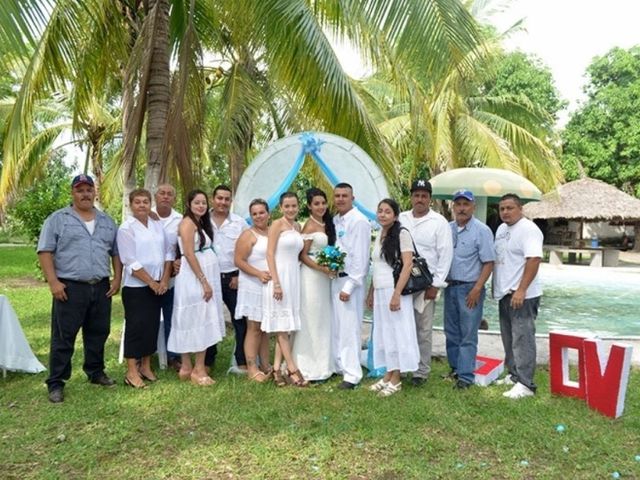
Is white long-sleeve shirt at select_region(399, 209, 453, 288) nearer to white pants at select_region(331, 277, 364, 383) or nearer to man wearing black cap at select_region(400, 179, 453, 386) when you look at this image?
man wearing black cap at select_region(400, 179, 453, 386)

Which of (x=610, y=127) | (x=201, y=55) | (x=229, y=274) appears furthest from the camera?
(x=610, y=127)

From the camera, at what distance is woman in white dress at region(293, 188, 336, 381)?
5125 millimetres

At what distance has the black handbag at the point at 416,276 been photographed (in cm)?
481

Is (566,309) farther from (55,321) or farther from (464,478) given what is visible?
(55,321)

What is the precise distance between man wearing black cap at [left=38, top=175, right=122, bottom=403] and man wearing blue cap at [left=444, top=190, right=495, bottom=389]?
9.85ft

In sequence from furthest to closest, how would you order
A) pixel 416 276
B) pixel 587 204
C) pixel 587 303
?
pixel 587 204, pixel 587 303, pixel 416 276

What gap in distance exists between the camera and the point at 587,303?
37.4 ft

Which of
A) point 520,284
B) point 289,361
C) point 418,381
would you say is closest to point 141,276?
point 289,361

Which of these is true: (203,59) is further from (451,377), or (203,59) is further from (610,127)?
(610,127)

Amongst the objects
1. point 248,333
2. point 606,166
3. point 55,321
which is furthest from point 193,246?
point 606,166

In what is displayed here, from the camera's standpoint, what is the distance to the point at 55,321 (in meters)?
4.71

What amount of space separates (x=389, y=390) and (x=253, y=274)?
62.5 inches

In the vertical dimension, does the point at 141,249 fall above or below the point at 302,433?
above

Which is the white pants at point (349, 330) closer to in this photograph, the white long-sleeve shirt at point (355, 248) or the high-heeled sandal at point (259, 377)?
the white long-sleeve shirt at point (355, 248)
